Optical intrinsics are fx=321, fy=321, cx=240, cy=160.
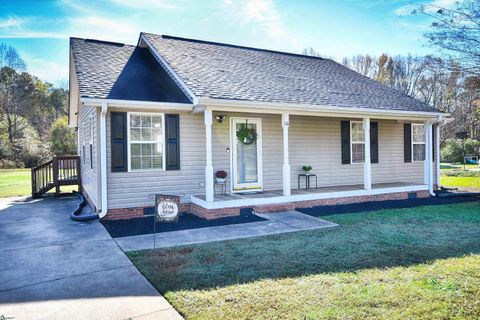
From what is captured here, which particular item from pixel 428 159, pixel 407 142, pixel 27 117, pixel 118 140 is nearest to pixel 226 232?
pixel 118 140

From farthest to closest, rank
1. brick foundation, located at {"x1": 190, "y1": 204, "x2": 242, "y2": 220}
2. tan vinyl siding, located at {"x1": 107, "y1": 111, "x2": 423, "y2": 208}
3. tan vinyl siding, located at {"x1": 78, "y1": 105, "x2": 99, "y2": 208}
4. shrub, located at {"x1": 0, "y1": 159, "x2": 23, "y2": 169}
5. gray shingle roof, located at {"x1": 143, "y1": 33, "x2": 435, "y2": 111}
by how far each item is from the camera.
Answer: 1. shrub, located at {"x1": 0, "y1": 159, "x2": 23, "y2": 169}
2. gray shingle roof, located at {"x1": 143, "y1": 33, "x2": 435, "y2": 111}
3. tan vinyl siding, located at {"x1": 107, "y1": 111, "x2": 423, "y2": 208}
4. tan vinyl siding, located at {"x1": 78, "y1": 105, "x2": 99, "y2": 208}
5. brick foundation, located at {"x1": 190, "y1": 204, "x2": 242, "y2": 220}

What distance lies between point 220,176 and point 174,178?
122 cm

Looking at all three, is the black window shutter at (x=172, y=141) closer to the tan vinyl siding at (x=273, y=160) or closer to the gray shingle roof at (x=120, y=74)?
the tan vinyl siding at (x=273, y=160)

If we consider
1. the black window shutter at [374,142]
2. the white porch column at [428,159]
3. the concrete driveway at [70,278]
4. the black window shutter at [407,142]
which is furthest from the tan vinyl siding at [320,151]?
the concrete driveway at [70,278]

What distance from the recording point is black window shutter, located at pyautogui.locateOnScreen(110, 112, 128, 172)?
7586 millimetres

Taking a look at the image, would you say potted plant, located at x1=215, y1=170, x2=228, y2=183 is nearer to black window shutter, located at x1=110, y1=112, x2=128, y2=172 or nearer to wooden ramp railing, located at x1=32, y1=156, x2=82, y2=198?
black window shutter, located at x1=110, y1=112, x2=128, y2=172

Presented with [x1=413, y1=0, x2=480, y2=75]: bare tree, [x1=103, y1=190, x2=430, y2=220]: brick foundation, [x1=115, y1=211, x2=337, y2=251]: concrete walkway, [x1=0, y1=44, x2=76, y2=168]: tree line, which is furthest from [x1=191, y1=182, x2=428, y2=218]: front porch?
[x1=0, y1=44, x2=76, y2=168]: tree line

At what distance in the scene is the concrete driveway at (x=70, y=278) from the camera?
3.24 metres

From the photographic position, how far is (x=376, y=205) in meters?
9.09

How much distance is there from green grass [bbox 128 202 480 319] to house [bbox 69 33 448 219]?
2698 mm

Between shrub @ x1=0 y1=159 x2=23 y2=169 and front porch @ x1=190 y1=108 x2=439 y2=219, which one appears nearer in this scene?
front porch @ x1=190 y1=108 x2=439 y2=219

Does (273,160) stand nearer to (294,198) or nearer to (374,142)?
(294,198)

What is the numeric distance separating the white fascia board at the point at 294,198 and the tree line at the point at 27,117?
24.2 meters

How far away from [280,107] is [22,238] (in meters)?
6.25
